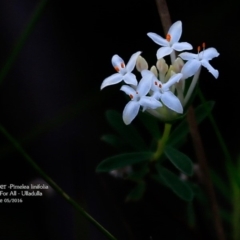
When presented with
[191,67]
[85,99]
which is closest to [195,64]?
[191,67]

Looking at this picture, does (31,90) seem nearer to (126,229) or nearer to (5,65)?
(5,65)

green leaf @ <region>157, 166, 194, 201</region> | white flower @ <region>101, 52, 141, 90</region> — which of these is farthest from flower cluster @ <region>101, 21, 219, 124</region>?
green leaf @ <region>157, 166, 194, 201</region>

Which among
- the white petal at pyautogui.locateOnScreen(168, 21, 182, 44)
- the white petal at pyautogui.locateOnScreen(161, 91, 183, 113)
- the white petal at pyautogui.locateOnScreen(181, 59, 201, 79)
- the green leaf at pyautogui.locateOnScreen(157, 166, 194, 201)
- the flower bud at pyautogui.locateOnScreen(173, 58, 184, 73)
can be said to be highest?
the white petal at pyautogui.locateOnScreen(168, 21, 182, 44)

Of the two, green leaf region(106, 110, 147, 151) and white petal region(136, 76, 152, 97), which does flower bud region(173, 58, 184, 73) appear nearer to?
white petal region(136, 76, 152, 97)

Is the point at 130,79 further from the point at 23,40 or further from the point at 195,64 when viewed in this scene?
the point at 23,40

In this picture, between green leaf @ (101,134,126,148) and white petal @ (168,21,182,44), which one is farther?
green leaf @ (101,134,126,148)

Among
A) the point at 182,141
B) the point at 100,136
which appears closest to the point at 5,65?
the point at 100,136
